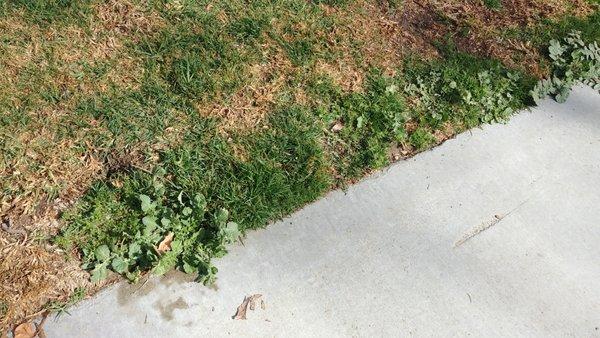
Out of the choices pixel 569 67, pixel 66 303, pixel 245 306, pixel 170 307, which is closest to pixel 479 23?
pixel 569 67

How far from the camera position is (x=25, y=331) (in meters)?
2.10

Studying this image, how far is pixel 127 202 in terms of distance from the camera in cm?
247

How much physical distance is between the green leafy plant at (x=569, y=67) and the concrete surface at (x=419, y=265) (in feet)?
1.66

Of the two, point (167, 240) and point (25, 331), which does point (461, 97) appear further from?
point (25, 331)

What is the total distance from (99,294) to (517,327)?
1786 mm

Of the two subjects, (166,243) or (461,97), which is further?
(461,97)

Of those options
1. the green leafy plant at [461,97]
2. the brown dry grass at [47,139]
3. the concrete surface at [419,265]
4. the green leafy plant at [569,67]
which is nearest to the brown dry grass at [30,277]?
the brown dry grass at [47,139]

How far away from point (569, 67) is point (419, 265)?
1.85 meters

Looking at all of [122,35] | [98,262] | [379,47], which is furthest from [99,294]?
[379,47]

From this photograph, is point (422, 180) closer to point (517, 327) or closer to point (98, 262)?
point (517, 327)

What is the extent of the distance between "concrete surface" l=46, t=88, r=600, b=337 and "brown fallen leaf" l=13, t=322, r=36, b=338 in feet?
0.18

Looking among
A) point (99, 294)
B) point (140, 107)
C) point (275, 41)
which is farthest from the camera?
point (275, 41)

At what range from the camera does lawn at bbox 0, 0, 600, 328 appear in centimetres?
236

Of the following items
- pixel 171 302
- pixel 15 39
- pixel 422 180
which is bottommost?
pixel 171 302
